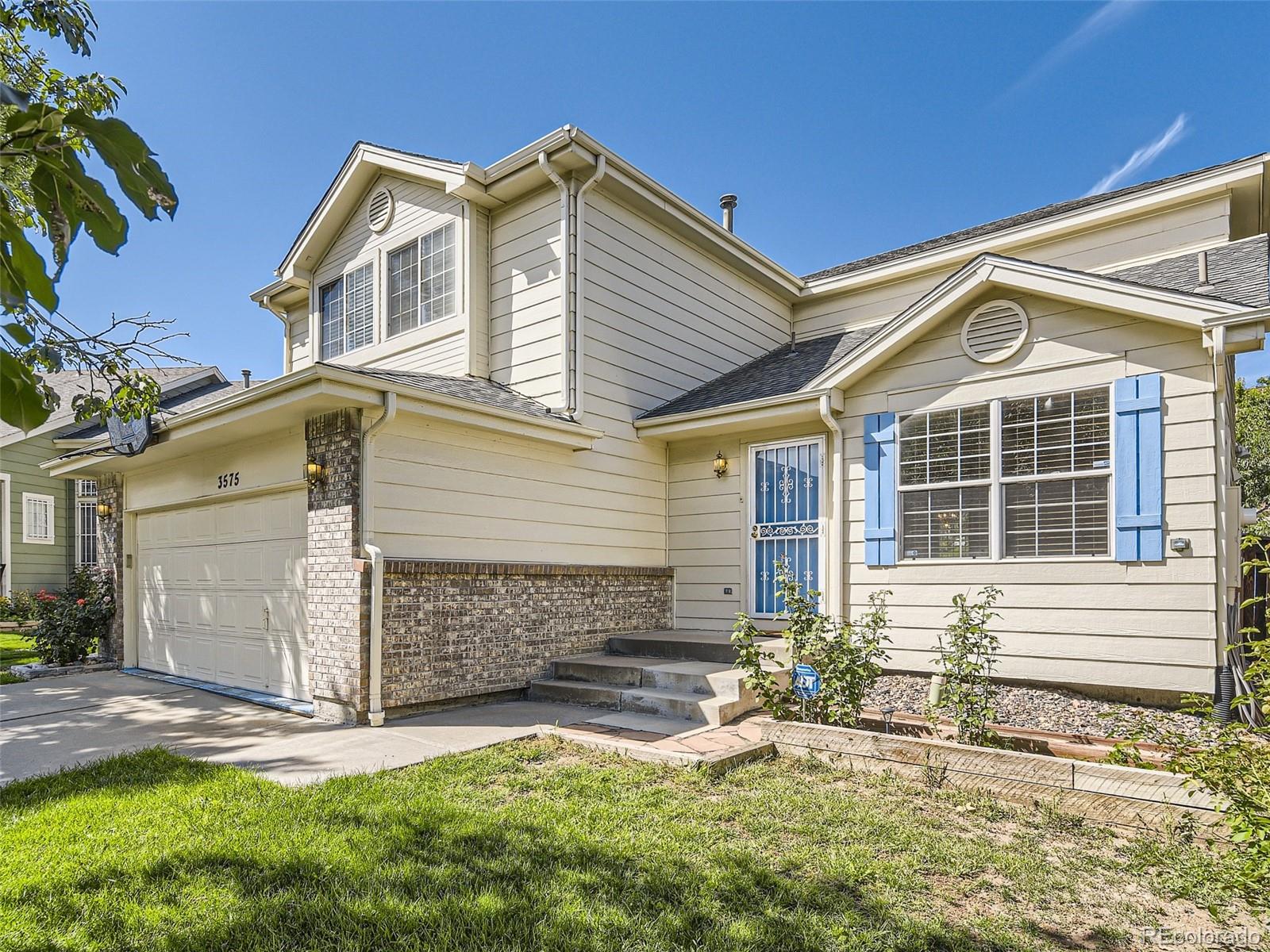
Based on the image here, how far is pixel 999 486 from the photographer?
6.74 m

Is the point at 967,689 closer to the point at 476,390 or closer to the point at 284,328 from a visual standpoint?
the point at 476,390

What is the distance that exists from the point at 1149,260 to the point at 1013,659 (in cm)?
539

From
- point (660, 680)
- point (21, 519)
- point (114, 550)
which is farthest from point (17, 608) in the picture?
point (660, 680)

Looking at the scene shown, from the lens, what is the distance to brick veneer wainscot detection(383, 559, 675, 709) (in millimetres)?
6535

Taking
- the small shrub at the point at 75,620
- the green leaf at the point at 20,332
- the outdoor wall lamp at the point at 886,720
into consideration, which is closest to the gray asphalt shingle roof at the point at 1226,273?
the outdoor wall lamp at the point at 886,720

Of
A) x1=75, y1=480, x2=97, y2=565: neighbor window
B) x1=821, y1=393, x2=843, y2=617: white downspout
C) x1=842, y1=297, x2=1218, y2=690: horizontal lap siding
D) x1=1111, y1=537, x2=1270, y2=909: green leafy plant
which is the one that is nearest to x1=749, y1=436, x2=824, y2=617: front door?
x1=821, y1=393, x2=843, y2=617: white downspout

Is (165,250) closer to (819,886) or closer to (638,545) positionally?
(638,545)

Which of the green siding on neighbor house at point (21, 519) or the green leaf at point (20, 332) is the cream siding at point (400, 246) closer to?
the green leaf at point (20, 332)

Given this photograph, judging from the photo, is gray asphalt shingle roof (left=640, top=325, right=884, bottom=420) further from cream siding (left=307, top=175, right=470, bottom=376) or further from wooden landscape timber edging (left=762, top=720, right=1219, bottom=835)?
wooden landscape timber edging (left=762, top=720, right=1219, bottom=835)

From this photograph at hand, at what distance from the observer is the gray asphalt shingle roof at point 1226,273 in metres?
5.94

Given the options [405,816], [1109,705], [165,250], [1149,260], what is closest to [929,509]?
[1109,705]

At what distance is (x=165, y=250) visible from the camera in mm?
5891

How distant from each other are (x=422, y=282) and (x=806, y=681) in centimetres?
714

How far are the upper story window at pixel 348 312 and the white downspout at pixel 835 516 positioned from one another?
6524 millimetres
